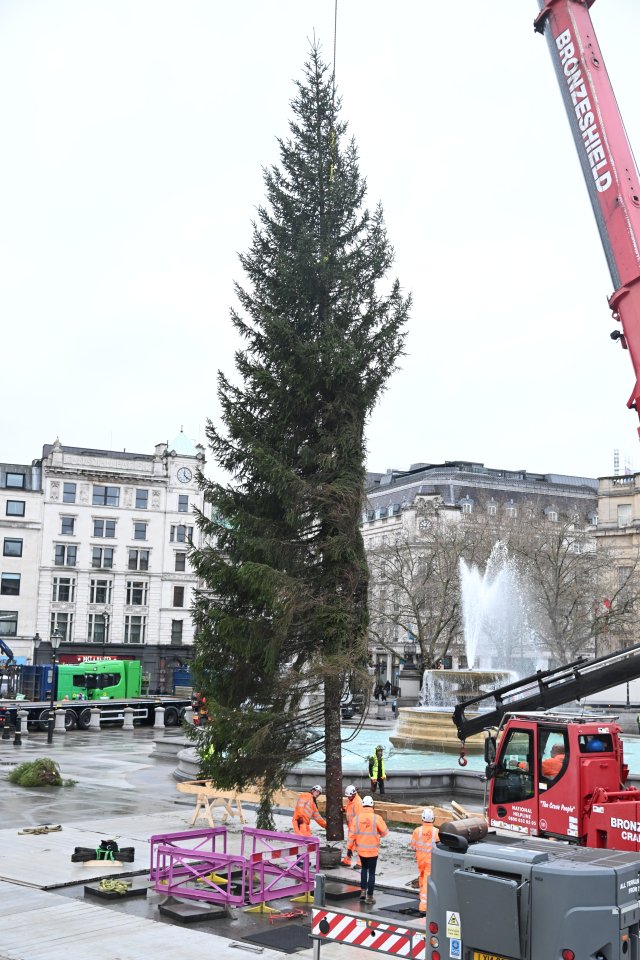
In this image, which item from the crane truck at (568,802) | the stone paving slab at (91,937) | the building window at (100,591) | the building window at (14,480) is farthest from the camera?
the building window at (100,591)

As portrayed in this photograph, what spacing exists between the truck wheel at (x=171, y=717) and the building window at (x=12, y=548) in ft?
86.9

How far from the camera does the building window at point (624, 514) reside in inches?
3172

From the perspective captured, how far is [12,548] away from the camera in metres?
74.2

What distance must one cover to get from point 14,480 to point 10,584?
801cm

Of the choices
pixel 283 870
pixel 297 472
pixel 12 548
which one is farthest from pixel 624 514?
pixel 283 870

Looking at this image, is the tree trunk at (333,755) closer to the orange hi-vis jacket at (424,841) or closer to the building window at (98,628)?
the orange hi-vis jacket at (424,841)

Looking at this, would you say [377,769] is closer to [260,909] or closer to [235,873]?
[235,873]

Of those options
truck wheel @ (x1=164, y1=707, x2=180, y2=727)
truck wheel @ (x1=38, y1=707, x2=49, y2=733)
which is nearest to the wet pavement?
truck wheel @ (x1=38, y1=707, x2=49, y2=733)

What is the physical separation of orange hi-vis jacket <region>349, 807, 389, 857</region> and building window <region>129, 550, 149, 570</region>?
65745 mm

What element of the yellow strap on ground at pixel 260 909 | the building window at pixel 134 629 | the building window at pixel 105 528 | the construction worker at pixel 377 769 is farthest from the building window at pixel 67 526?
the yellow strap on ground at pixel 260 909

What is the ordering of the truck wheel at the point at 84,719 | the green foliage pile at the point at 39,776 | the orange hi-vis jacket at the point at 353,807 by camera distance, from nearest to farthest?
the orange hi-vis jacket at the point at 353,807
the green foliage pile at the point at 39,776
the truck wheel at the point at 84,719

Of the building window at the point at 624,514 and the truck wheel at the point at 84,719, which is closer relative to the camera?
the truck wheel at the point at 84,719

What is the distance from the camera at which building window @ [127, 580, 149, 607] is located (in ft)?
254

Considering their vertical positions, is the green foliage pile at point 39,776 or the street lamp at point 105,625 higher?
the street lamp at point 105,625
